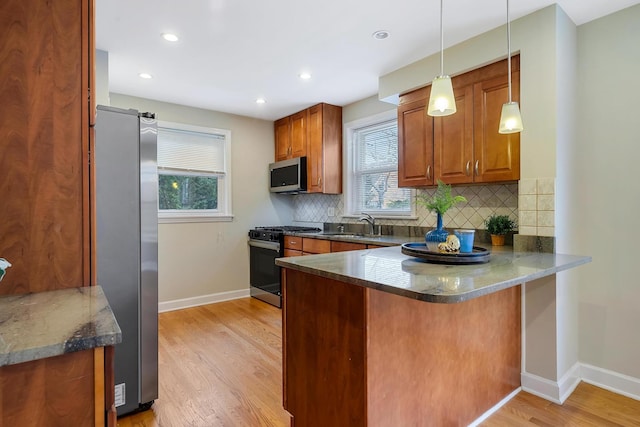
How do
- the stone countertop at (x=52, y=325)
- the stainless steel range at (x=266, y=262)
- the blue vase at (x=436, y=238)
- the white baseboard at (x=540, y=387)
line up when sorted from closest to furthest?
the stone countertop at (x=52, y=325) → the blue vase at (x=436, y=238) → the white baseboard at (x=540, y=387) → the stainless steel range at (x=266, y=262)

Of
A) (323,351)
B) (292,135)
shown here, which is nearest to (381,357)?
(323,351)

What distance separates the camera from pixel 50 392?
0.80 m

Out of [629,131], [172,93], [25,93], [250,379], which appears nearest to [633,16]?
[629,131]

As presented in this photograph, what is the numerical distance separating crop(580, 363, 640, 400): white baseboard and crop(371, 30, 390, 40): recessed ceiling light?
2.73 meters

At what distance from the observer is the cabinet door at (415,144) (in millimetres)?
2967

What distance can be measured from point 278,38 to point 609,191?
2.53 meters

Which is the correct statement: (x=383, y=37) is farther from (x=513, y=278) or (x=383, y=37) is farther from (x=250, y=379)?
(x=250, y=379)

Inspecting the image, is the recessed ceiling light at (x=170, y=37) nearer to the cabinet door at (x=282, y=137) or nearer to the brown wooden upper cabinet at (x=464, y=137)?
the brown wooden upper cabinet at (x=464, y=137)

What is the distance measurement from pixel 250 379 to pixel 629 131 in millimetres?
3003

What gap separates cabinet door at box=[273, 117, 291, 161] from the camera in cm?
477

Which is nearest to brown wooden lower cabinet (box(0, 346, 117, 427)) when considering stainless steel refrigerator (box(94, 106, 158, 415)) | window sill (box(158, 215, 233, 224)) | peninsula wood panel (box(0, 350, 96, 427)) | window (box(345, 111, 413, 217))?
peninsula wood panel (box(0, 350, 96, 427))

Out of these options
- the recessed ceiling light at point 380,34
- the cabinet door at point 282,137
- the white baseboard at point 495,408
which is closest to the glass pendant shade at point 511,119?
the recessed ceiling light at point 380,34

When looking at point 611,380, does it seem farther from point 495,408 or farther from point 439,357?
point 439,357

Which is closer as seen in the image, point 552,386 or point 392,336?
point 392,336
